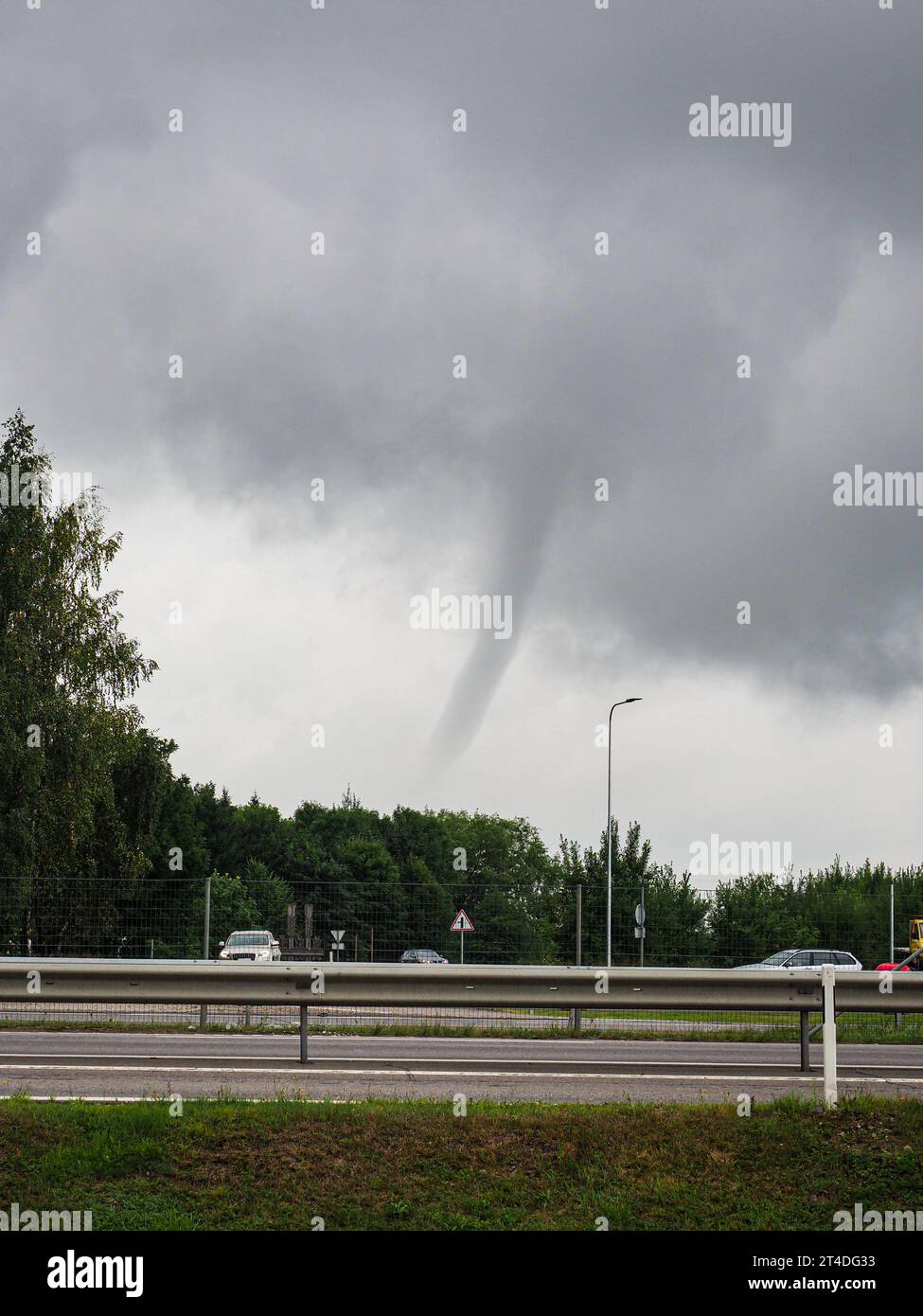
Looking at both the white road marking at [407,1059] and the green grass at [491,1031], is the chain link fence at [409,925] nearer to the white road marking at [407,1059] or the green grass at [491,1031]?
the green grass at [491,1031]

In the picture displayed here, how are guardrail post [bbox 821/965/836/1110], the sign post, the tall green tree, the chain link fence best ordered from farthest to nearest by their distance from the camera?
the tall green tree
the sign post
the chain link fence
guardrail post [bbox 821/965/836/1110]

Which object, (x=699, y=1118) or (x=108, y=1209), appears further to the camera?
(x=699, y=1118)

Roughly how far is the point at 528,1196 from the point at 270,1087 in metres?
3.76

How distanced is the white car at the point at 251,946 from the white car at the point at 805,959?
24.1 ft

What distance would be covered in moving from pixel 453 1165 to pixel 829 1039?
259 cm

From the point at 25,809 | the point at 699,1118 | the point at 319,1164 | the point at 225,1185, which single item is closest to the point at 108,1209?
the point at 225,1185

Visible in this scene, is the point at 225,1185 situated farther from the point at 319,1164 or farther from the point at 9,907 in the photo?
the point at 9,907

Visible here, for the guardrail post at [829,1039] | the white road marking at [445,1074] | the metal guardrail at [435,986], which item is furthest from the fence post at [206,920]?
the guardrail post at [829,1039]

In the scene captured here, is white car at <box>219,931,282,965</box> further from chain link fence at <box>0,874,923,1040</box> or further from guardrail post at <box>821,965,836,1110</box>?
guardrail post at <box>821,965,836,1110</box>

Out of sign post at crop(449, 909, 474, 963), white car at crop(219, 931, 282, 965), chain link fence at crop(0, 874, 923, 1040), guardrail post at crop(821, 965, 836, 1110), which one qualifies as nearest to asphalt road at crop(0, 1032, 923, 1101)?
guardrail post at crop(821, 965, 836, 1110)

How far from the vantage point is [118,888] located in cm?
1928

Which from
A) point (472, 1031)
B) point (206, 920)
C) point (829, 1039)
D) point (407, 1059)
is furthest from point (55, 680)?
point (829, 1039)

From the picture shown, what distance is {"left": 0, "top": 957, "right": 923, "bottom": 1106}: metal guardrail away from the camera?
9.70 m

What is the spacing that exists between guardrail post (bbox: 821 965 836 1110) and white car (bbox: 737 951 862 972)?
352 inches
